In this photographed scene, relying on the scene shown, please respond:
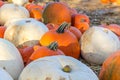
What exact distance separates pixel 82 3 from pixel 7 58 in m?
6.25

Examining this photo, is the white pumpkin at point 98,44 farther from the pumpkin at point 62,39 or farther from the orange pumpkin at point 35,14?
the orange pumpkin at point 35,14

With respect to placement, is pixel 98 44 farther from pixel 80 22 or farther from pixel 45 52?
→ pixel 45 52

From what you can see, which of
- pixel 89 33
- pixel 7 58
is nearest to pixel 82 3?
pixel 89 33

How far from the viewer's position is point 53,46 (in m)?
2.41

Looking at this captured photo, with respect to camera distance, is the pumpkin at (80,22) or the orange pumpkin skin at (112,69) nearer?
the orange pumpkin skin at (112,69)

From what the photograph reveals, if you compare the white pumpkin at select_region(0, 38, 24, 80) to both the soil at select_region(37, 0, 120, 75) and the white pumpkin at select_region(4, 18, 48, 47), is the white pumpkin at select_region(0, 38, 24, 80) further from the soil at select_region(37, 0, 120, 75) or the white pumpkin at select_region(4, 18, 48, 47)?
the soil at select_region(37, 0, 120, 75)

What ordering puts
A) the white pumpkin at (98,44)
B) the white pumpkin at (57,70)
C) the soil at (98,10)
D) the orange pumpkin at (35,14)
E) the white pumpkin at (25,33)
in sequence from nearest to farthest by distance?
the white pumpkin at (57,70) → the white pumpkin at (25,33) → the white pumpkin at (98,44) → the orange pumpkin at (35,14) → the soil at (98,10)

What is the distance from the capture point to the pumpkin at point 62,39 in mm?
2977

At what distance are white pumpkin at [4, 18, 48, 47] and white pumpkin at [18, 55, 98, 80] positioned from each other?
114 cm

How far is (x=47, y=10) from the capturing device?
13.5 ft

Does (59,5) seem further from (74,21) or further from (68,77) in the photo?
(68,77)

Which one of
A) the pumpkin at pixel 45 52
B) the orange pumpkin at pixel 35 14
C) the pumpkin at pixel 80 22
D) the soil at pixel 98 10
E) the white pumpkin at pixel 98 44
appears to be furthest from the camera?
the soil at pixel 98 10

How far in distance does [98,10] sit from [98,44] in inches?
162

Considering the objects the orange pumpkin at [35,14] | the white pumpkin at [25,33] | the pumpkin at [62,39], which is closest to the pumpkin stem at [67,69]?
the pumpkin at [62,39]
